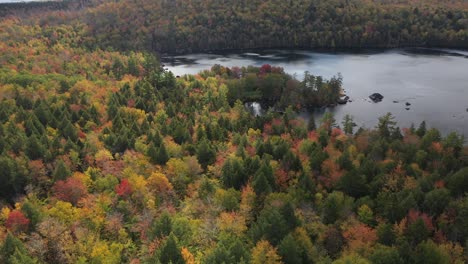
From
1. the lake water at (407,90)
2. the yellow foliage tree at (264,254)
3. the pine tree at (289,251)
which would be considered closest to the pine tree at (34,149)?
the yellow foliage tree at (264,254)

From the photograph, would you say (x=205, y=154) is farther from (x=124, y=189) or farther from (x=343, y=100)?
(x=343, y=100)

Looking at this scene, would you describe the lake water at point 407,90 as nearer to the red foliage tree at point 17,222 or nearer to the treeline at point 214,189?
the treeline at point 214,189

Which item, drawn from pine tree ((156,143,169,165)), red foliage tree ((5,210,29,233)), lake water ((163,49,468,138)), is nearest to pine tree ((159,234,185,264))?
red foliage tree ((5,210,29,233))

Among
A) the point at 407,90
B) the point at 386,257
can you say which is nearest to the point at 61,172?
the point at 386,257

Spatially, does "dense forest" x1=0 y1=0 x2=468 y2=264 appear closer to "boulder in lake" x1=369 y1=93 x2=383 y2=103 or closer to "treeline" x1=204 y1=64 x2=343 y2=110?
"treeline" x1=204 y1=64 x2=343 y2=110

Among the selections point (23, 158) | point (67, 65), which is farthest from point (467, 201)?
point (67, 65)

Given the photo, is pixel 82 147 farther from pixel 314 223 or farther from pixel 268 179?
pixel 314 223

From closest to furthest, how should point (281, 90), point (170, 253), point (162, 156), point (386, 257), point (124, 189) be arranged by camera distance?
point (170, 253) < point (386, 257) < point (124, 189) < point (162, 156) < point (281, 90)
